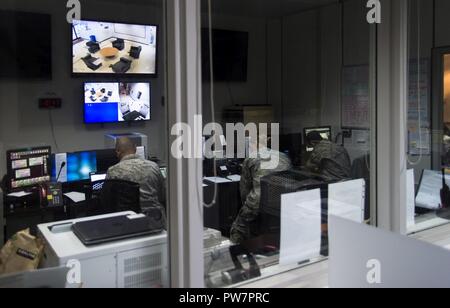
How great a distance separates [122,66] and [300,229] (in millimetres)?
3627

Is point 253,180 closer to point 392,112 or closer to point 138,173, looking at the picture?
point 138,173

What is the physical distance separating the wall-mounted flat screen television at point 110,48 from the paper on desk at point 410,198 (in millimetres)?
3240

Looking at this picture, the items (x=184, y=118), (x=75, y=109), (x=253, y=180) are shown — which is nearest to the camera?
(x=184, y=118)

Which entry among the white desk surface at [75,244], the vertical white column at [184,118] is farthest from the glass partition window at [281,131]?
the white desk surface at [75,244]

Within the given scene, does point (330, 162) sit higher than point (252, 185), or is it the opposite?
point (330, 162)

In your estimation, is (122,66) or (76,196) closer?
(76,196)

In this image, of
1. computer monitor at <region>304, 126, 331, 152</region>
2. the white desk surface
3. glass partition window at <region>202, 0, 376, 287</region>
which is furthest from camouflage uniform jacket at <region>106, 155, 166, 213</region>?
computer monitor at <region>304, 126, 331, 152</region>

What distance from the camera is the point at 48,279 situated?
51.1 inches

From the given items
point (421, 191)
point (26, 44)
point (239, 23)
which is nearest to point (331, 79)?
point (239, 23)

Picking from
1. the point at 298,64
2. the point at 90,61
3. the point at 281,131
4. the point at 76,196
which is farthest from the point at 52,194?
the point at 298,64

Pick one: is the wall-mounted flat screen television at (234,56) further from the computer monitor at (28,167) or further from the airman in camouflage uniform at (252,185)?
the computer monitor at (28,167)

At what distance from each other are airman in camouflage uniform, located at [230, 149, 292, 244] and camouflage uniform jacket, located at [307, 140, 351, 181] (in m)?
0.22

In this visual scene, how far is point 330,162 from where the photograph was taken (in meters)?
3.34
